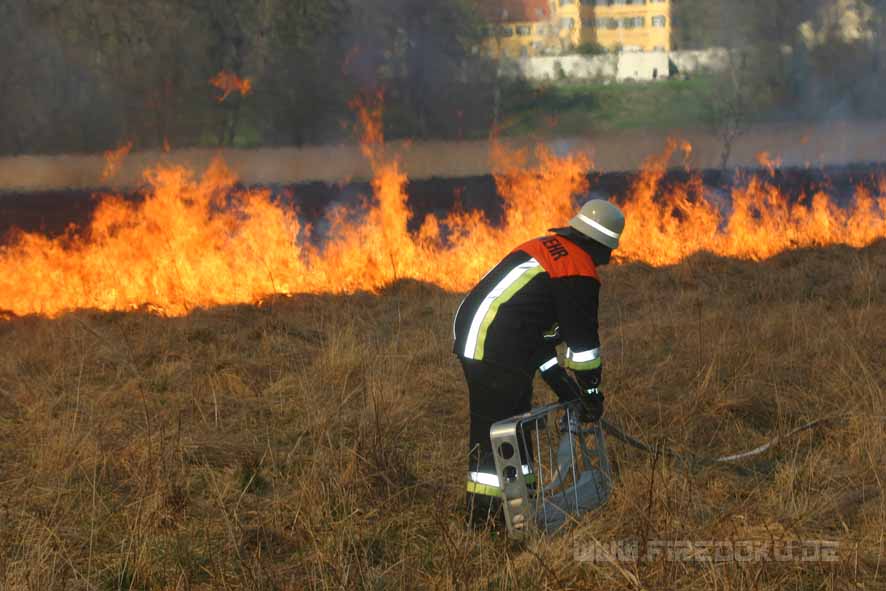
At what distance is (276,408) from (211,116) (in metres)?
9.76

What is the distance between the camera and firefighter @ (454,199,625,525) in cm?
445

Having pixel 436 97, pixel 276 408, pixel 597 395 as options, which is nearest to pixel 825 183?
pixel 436 97

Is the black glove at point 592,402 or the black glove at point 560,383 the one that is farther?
the black glove at point 560,383

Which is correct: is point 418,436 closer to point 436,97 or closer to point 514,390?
point 514,390

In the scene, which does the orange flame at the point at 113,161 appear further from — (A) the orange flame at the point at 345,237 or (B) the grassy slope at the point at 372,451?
(B) the grassy slope at the point at 372,451

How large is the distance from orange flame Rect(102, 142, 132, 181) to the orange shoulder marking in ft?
36.5

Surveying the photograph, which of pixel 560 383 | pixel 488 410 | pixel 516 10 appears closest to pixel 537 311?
pixel 560 383

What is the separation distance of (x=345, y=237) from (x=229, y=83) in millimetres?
2900

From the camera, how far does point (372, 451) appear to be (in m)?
5.32

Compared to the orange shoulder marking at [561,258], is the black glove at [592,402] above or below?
below

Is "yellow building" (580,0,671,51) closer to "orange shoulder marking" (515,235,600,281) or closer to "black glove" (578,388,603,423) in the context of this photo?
"orange shoulder marking" (515,235,600,281)

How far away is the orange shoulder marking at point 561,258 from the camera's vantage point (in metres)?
4.43

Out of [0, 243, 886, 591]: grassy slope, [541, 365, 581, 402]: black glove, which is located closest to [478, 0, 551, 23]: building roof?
[0, 243, 886, 591]: grassy slope

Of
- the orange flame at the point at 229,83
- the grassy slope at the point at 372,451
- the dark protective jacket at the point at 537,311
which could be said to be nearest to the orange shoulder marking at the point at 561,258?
the dark protective jacket at the point at 537,311
